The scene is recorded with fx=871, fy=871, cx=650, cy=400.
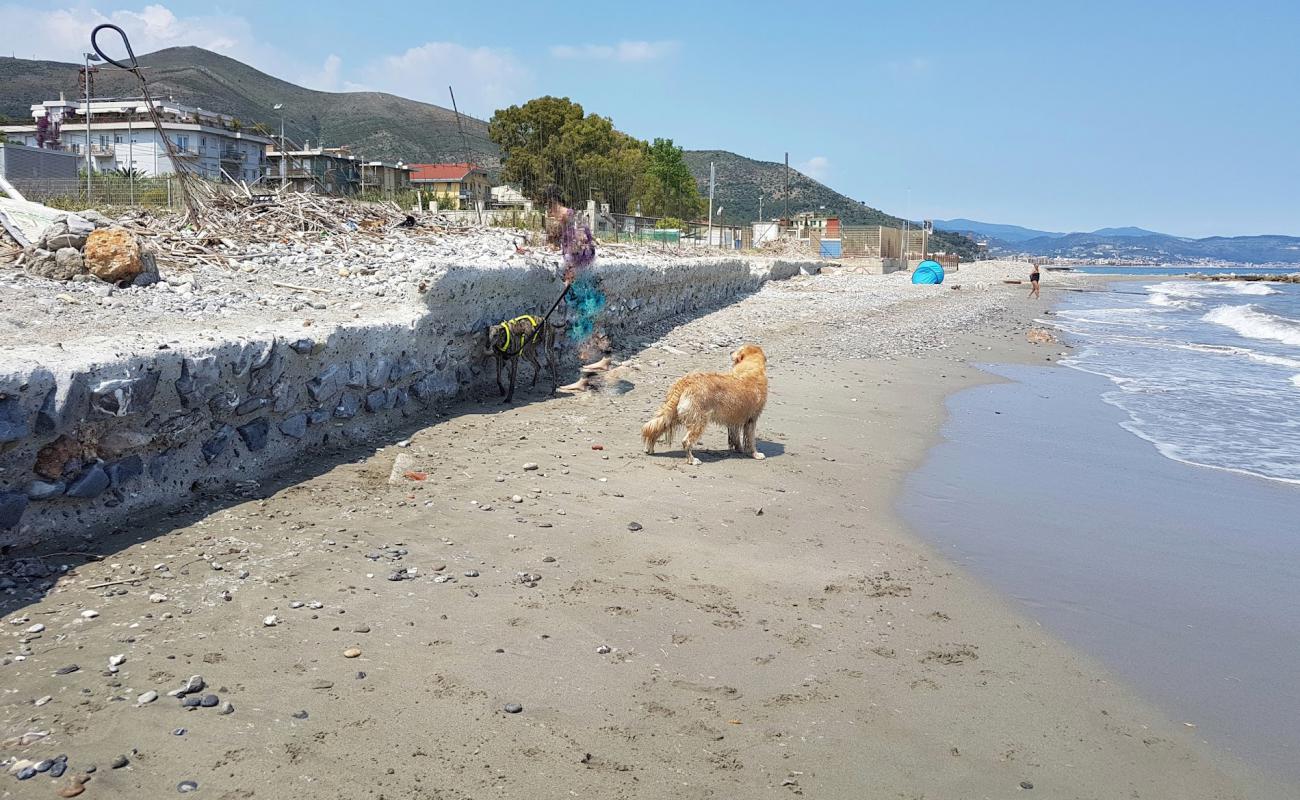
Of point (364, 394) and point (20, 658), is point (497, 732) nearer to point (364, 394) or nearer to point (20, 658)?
point (20, 658)

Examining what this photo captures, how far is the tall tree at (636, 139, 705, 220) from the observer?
53.6 meters

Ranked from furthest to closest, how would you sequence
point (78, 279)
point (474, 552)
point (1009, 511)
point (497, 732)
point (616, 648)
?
point (78, 279) → point (1009, 511) → point (474, 552) → point (616, 648) → point (497, 732)

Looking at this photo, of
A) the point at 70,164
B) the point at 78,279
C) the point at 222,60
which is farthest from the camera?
the point at 222,60

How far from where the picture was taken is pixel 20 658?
352 cm

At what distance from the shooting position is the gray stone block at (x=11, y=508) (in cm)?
414

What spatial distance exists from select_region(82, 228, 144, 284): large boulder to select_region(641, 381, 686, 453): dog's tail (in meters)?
4.51

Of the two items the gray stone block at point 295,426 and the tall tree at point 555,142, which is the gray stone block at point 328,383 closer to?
the gray stone block at point 295,426

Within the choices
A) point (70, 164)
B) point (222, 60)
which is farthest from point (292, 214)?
point (222, 60)

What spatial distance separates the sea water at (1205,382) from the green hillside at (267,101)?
63889mm

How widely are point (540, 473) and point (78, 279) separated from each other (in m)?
4.13

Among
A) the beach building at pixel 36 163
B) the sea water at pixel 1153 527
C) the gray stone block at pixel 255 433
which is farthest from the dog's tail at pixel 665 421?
the beach building at pixel 36 163

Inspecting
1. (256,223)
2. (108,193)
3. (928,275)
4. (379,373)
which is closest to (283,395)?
(379,373)

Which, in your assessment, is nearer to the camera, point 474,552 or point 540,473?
point 474,552

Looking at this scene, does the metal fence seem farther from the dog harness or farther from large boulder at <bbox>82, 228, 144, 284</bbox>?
the dog harness
